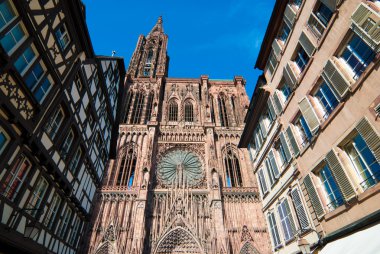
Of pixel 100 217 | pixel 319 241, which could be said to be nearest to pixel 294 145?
pixel 319 241

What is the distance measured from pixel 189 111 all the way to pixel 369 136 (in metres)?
25.7

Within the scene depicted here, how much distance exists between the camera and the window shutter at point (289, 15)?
907 centimetres

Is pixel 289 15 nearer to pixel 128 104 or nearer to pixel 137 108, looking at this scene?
pixel 137 108

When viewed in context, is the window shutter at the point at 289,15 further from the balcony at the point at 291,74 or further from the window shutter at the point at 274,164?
the window shutter at the point at 274,164

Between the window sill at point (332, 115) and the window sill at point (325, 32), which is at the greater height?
the window sill at point (325, 32)

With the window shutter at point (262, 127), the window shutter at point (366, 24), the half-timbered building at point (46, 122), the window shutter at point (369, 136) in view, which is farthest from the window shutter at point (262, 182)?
the half-timbered building at point (46, 122)

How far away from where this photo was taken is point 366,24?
514 centimetres

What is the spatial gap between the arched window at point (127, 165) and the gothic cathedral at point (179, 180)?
0.11m

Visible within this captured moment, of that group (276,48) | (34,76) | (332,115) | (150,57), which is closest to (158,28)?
(150,57)

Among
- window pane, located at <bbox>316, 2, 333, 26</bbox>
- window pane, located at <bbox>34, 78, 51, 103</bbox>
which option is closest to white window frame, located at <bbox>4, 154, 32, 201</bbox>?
window pane, located at <bbox>34, 78, 51, 103</bbox>

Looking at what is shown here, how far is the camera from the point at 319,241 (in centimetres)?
647

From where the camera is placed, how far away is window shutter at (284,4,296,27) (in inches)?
357

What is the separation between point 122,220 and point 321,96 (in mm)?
18436

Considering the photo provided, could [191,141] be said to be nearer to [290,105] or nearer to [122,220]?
[122,220]
